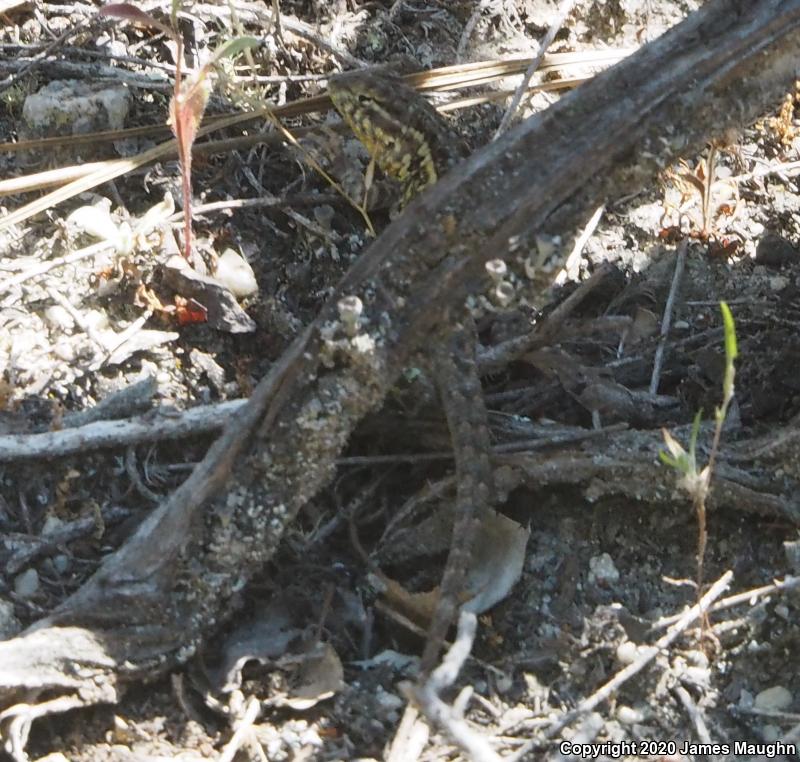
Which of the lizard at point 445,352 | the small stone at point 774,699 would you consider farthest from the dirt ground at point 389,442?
the lizard at point 445,352

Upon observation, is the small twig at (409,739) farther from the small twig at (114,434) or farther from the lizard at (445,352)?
the small twig at (114,434)

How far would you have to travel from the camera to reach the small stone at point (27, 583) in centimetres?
237

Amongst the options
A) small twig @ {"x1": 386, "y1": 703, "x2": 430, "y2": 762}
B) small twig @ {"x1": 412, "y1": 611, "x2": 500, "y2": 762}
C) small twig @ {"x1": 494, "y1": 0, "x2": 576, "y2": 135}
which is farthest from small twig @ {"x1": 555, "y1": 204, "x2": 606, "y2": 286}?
small twig @ {"x1": 412, "y1": 611, "x2": 500, "y2": 762}

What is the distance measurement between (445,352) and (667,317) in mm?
991

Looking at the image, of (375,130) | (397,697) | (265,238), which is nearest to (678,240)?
(375,130)

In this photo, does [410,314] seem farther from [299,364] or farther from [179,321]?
[179,321]

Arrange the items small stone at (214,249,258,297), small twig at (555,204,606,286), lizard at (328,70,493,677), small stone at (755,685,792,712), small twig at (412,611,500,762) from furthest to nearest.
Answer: small twig at (555,204,606,286)
small stone at (214,249,258,297)
lizard at (328,70,493,677)
small stone at (755,685,792,712)
small twig at (412,611,500,762)

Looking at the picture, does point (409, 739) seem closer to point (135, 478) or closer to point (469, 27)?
point (135, 478)

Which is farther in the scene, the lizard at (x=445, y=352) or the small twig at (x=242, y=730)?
the lizard at (x=445, y=352)

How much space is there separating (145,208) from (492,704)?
191 cm

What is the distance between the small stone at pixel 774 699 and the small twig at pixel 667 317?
884 millimetres

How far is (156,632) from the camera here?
2.18 m

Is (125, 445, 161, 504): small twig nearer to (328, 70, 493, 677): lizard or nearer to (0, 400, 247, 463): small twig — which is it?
(0, 400, 247, 463): small twig

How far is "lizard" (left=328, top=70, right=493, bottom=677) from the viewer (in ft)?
7.44
